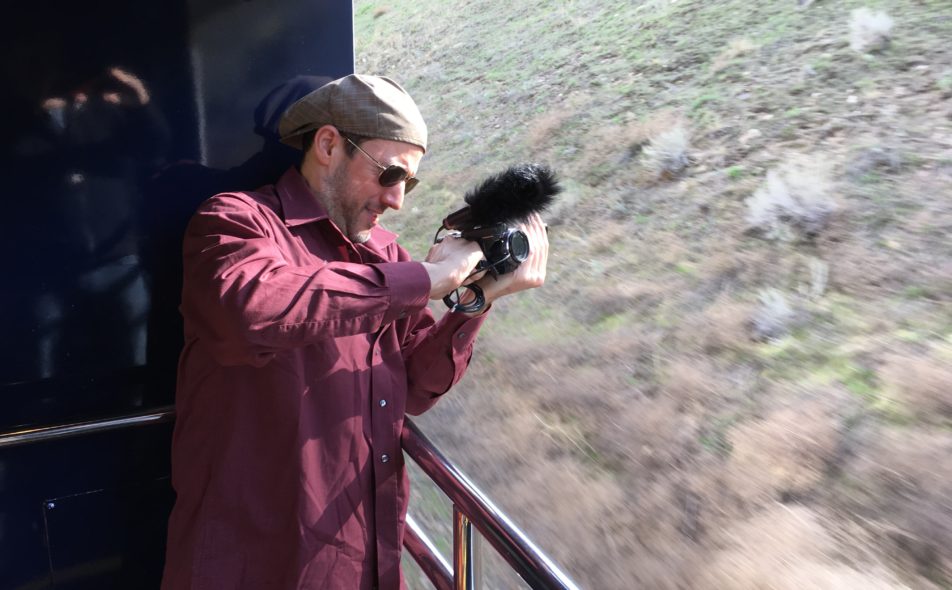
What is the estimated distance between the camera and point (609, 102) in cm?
604

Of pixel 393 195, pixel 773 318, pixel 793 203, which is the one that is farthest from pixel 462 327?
pixel 793 203

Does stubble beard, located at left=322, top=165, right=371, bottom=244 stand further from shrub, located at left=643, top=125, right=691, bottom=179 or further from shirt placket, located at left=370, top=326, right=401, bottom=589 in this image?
shrub, located at left=643, top=125, right=691, bottom=179

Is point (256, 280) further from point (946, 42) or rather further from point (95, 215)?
point (946, 42)

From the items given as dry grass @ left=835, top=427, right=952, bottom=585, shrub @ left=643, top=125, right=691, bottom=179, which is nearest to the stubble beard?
dry grass @ left=835, top=427, right=952, bottom=585

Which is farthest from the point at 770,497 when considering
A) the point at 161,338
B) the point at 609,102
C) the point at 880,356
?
the point at 609,102

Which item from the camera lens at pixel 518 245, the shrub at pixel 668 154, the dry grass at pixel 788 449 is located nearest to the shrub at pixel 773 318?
the dry grass at pixel 788 449

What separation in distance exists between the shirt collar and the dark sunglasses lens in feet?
0.46

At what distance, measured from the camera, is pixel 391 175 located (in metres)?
1.64

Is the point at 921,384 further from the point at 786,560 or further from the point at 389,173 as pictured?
the point at 389,173

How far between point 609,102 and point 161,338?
4.74m

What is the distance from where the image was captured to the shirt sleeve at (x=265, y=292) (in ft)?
4.25

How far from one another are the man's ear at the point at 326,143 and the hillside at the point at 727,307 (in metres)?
→ 1.81

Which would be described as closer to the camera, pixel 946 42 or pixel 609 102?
pixel 946 42

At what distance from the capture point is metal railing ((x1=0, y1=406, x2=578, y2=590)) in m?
1.16
